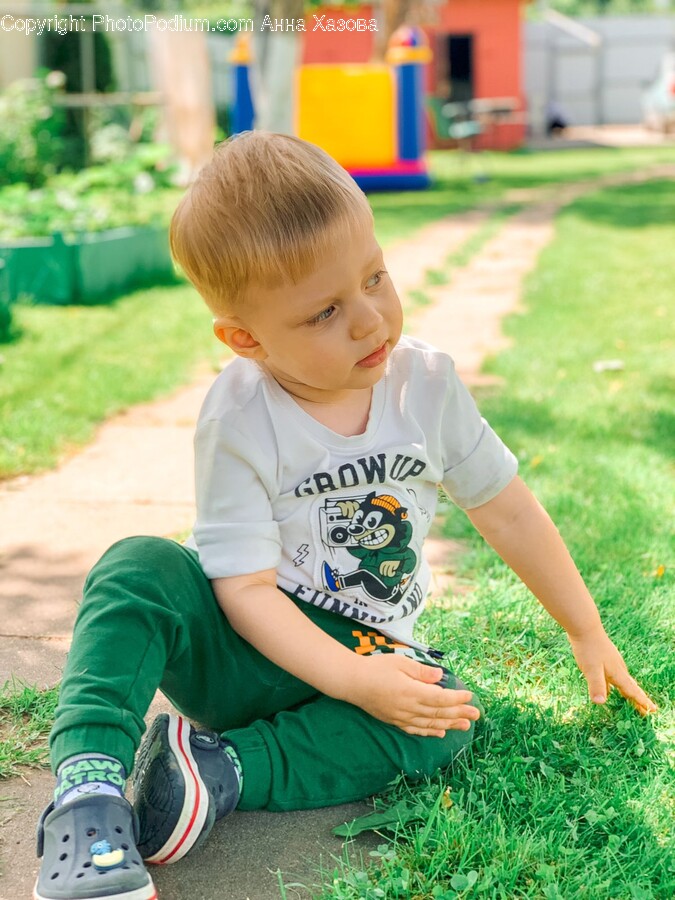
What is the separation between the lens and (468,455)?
1753 millimetres

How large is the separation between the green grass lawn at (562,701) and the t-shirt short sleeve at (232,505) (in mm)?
432

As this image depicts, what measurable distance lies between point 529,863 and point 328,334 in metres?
0.78

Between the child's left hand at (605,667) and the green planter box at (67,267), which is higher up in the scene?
the green planter box at (67,267)

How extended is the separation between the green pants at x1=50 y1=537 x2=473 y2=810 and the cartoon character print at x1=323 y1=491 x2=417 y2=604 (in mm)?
68

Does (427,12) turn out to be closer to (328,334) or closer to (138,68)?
(138,68)

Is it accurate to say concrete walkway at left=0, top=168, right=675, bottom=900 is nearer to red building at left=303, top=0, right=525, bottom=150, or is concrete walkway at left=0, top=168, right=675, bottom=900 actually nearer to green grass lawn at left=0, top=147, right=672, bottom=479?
green grass lawn at left=0, top=147, right=672, bottom=479

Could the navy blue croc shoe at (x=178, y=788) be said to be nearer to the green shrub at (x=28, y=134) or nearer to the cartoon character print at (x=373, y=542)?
the cartoon character print at (x=373, y=542)

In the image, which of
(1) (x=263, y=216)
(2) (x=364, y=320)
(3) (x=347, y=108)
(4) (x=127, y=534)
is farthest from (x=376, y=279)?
(3) (x=347, y=108)

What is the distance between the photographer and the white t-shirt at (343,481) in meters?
1.62

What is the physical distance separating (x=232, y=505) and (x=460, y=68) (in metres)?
25.7

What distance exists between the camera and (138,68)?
14727 millimetres

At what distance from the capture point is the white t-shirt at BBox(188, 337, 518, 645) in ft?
5.33

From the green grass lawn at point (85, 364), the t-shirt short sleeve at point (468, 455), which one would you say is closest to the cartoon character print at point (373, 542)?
the t-shirt short sleeve at point (468, 455)

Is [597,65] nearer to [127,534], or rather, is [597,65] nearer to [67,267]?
[67,267]
